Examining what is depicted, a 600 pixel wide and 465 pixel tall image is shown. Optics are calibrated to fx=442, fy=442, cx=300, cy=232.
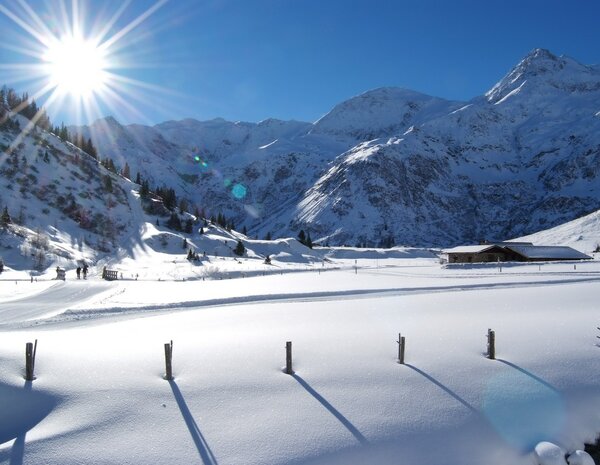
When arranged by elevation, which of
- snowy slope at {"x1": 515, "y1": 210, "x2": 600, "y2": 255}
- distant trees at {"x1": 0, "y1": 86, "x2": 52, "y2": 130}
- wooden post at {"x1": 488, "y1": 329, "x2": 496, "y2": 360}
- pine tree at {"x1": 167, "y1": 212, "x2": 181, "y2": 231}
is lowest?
wooden post at {"x1": 488, "y1": 329, "x2": 496, "y2": 360}

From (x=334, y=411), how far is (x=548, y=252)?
78.6 m

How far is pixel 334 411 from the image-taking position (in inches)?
456

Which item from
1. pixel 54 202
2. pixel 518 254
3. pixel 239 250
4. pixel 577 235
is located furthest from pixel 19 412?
pixel 577 235

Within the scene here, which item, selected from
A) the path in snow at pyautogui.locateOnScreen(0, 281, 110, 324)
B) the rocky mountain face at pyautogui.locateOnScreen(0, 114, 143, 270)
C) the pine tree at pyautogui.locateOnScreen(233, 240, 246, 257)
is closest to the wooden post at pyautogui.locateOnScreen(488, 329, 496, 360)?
the path in snow at pyautogui.locateOnScreen(0, 281, 110, 324)

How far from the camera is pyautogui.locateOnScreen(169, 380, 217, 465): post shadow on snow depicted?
384 inches

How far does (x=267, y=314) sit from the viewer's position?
24906 millimetres

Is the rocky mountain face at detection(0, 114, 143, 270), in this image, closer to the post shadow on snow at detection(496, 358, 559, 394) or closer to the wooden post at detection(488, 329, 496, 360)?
the wooden post at detection(488, 329, 496, 360)

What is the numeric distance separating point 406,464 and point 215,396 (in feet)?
17.1

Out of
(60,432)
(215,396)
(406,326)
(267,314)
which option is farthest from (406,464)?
(267,314)

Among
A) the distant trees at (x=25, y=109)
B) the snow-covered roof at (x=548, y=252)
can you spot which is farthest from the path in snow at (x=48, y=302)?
the distant trees at (x=25, y=109)

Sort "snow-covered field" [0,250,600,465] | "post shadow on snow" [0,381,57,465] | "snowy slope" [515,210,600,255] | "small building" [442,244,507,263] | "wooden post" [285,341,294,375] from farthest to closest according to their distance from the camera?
1. "snowy slope" [515,210,600,255]
2. "small building" [442,244,507,263]
3. "wooden post" [285,341,294,375]
4. "snow-covered field" [0,250,600,465]
5. "post shadow on snow" [0,381,57,465]

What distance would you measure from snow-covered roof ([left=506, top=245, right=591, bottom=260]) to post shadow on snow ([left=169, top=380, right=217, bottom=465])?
249 ft

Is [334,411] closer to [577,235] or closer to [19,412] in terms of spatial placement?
[19,412]

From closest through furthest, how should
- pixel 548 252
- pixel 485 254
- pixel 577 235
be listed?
pixel 548 252, pixel 485 254, pixel 577 235
